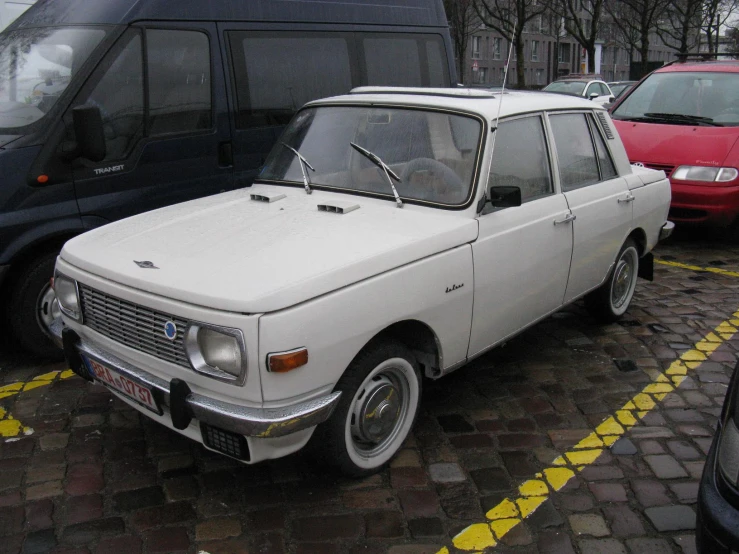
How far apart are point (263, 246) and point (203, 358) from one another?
0.66m

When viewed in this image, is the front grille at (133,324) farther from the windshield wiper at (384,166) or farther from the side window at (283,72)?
the side window at (283,72)

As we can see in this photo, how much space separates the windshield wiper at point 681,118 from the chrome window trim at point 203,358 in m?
7.30

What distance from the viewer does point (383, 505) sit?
344 cm

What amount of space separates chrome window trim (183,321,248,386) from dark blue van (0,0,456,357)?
2.37 m

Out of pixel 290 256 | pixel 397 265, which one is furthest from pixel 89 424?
pixel 397 265

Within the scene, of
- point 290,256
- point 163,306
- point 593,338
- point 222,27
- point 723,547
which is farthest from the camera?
point 222,27

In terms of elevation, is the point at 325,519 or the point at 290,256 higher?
the point at 290,256

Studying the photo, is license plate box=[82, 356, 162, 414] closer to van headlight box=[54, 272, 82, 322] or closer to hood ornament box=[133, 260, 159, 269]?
van headlight box=[54, 272, 82, 322]

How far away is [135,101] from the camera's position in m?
5.39

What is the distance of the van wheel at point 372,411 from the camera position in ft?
10.8

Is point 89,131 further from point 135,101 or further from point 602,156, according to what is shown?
point 602,156

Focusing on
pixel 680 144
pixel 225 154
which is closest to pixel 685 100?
pixel 680 144

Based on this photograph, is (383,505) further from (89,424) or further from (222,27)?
(222,27)

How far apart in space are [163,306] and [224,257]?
38 cm
